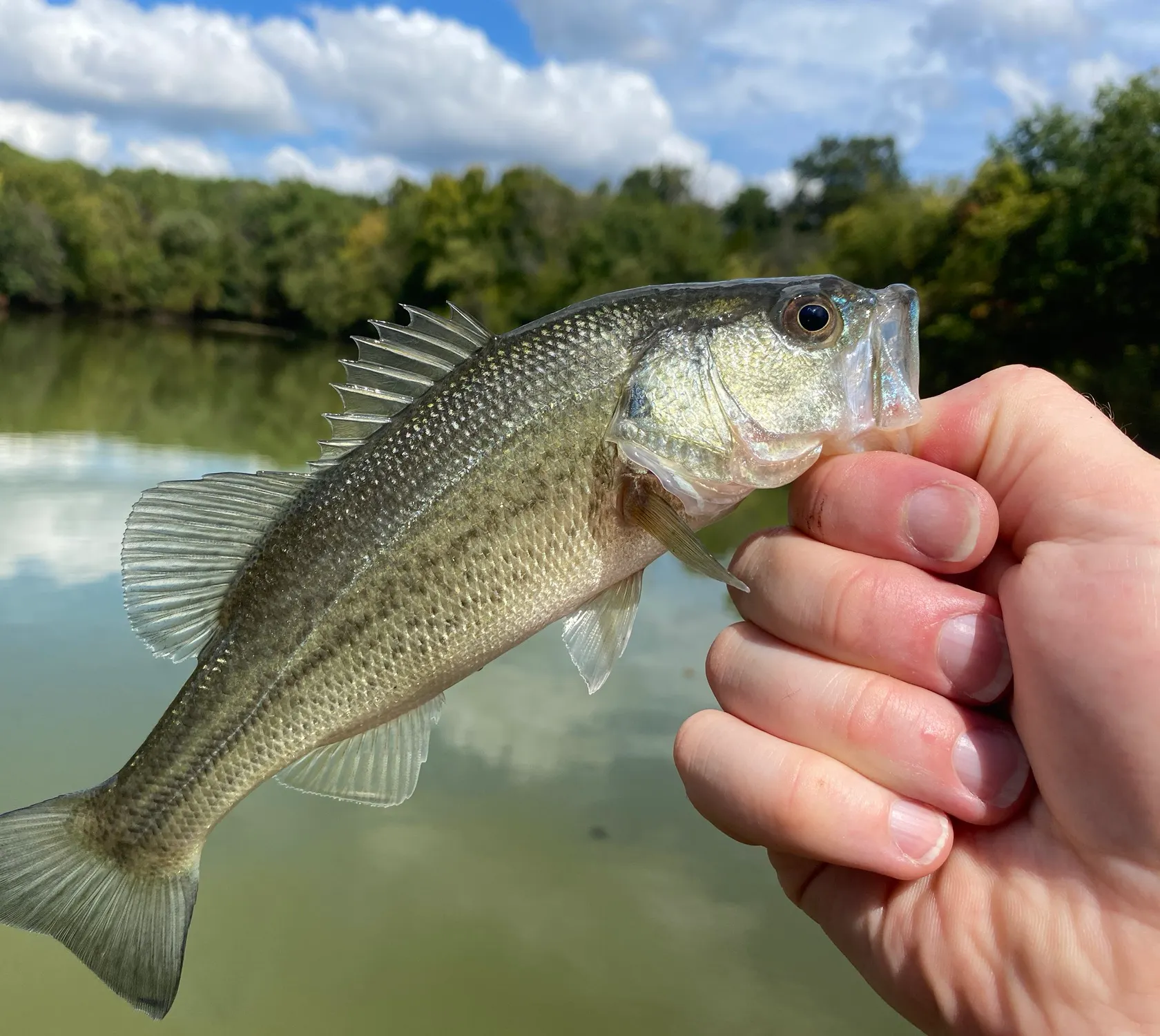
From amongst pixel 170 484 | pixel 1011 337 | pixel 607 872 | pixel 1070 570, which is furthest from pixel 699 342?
pixel 1011 337

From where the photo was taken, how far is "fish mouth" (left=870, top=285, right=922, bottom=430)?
7.00ft

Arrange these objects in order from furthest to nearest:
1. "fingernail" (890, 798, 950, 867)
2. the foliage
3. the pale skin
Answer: the foliage → "fingernail" (890, 798, 950, 867) → the pale skin

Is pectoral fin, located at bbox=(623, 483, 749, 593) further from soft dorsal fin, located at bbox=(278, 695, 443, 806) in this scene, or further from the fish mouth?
soft dorsal fin, located at bbox=(278, 695, 443, 806)

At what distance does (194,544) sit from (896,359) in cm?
199

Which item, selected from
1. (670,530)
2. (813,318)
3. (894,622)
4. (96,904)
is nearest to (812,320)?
(813,318)

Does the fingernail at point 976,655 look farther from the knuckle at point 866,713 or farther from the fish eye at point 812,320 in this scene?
the fish eye at point 812,320

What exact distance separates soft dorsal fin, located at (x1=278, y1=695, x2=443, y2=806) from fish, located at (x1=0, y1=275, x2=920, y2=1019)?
3.2 inches

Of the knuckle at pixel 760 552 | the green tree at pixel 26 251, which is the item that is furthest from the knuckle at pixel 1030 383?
the green tree at pixel 26 251

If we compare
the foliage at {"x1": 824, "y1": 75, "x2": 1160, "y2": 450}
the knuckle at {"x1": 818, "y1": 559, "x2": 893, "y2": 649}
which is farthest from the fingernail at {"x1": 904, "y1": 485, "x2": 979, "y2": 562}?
the foliage at {"x1": 824, "y1": 75, "x2": 1160, "y2": 450}

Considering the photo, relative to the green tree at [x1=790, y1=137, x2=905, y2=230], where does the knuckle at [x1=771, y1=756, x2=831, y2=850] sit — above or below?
below

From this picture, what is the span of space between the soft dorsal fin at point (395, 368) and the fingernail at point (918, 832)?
1.65 meters

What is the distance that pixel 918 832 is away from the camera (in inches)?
76.7

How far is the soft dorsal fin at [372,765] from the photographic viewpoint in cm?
238

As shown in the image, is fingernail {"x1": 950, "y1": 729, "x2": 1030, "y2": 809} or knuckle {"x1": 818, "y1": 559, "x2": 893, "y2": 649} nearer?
fingernail {"x1": 950, "y1": 729, "x2": 1030, "y2": 809}
